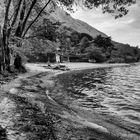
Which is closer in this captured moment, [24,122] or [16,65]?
[24,122]

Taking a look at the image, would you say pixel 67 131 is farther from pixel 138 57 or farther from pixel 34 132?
pixel 138 57

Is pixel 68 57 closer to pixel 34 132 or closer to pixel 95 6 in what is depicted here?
pixel 95 6

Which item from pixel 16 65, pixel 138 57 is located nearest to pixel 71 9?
pixel 16 65

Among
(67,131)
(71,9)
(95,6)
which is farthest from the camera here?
(71,9)

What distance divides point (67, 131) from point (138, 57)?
157m

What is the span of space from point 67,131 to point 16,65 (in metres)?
24.4

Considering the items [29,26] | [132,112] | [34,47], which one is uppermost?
[29,26]

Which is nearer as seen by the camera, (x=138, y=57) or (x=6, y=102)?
(x=6, y=102)

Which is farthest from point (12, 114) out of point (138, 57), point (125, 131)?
point (138, 57)

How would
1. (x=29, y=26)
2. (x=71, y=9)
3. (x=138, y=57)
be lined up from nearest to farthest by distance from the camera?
(x=71, y=9) → (x=29, y=26) → (x=138, y=57)

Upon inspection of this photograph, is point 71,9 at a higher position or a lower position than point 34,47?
higher

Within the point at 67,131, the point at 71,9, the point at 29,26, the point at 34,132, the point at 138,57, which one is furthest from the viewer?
the point at 138,57

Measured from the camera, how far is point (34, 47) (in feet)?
97.2

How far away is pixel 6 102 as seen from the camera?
31.8ft
